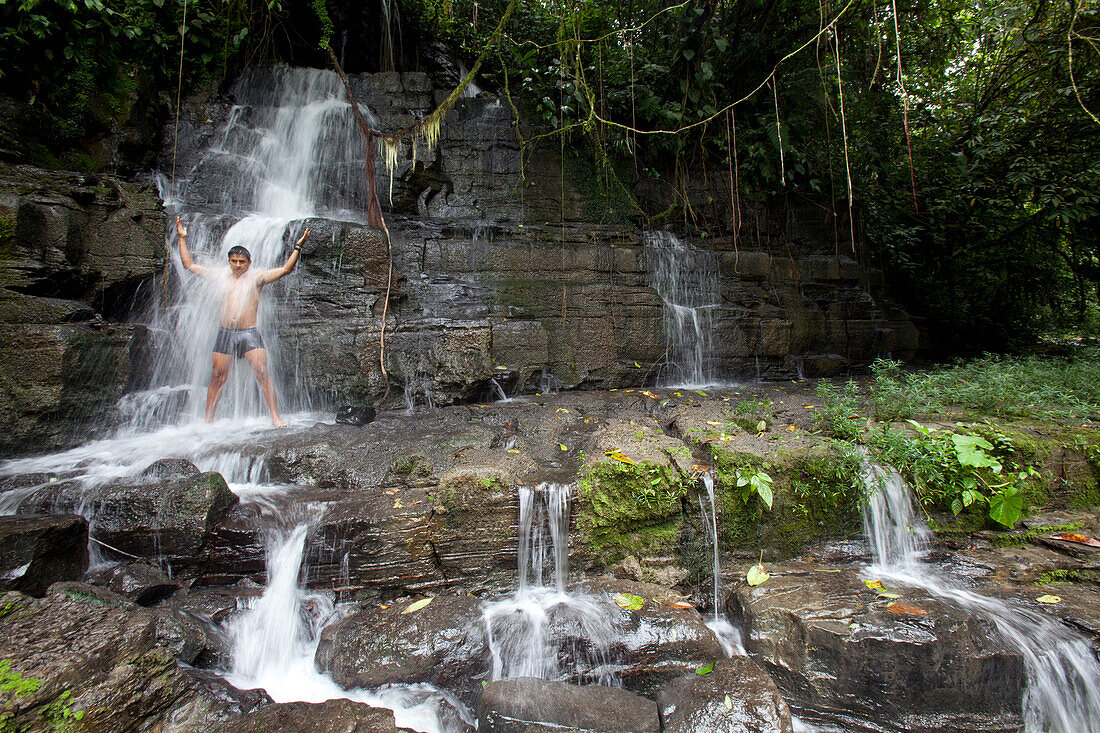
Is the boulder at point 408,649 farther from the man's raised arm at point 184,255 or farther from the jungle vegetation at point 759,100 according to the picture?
the jungle vegetation at point 759,100

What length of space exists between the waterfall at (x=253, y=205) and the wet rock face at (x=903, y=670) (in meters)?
5.77

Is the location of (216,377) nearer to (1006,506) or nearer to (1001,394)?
(1006,506)

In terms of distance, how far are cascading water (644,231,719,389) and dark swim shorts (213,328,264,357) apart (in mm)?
5732

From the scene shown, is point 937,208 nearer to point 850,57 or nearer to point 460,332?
point 850,57

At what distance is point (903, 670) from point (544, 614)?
226 cm

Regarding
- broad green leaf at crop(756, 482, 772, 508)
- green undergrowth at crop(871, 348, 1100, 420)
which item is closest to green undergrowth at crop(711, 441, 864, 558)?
broad green leaf at crop(756, 482, 772, 508)

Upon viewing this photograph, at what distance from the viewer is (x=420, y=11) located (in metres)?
9.73

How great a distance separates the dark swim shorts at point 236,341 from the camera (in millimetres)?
5426

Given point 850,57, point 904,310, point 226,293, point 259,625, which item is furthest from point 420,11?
point 904,310

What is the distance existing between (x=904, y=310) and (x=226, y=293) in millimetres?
12085

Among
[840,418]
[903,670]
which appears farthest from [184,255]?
[903,670]

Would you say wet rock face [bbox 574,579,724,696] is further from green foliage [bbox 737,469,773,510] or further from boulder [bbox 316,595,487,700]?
green foliage [bbox 737,469,773,510]

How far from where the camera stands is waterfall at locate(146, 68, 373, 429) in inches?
223

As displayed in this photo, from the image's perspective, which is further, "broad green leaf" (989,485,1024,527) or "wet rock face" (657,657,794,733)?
"broad green leaf" (989,485,1024,527)
